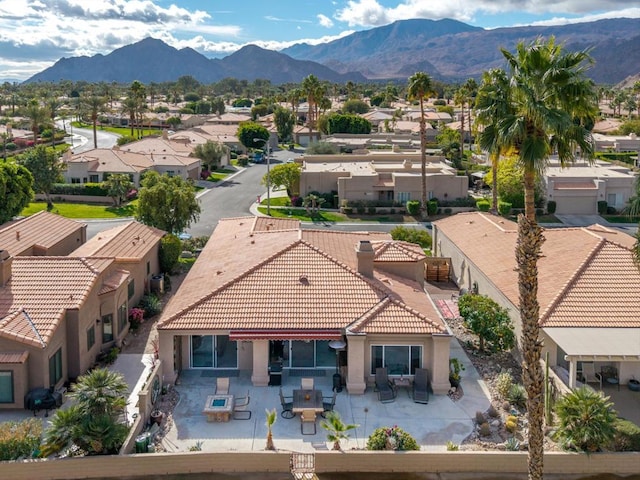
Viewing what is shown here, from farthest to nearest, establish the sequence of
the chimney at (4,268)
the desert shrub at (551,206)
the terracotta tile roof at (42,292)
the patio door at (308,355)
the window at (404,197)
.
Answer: the window at (404,197) → the desert shrub at (551,206) → the chimney at (4,268) → the patio door at (308,355) → the terracotta tile roof at (42,292)

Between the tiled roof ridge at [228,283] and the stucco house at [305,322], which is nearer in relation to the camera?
the stucco house at [305,322]

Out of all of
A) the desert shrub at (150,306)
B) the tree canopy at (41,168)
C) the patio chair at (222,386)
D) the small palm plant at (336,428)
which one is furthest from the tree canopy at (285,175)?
the small palm plant at (336,428)

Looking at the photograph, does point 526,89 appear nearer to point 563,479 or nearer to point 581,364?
point 563,479

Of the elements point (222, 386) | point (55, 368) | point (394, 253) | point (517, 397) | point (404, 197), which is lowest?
point (517, 397)

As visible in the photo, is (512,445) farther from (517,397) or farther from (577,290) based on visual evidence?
(577,290)

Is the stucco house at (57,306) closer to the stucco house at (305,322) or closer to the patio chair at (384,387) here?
the stucco house at (305,322)

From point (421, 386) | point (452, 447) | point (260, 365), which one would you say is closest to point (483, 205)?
point (421, 386)
